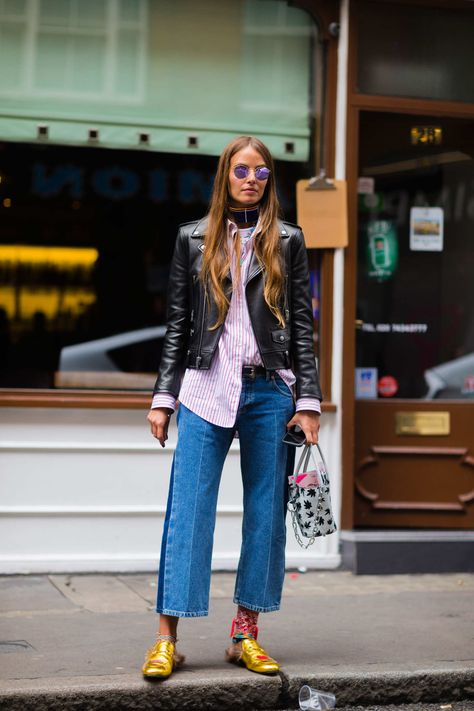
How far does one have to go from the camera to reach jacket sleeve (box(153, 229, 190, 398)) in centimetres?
449

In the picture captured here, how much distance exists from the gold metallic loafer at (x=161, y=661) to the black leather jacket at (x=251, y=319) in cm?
97

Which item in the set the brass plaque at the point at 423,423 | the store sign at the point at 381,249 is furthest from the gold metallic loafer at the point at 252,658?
the store sign at the point at 381,249

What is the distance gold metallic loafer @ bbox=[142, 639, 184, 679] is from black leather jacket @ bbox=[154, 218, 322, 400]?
0.97 meters

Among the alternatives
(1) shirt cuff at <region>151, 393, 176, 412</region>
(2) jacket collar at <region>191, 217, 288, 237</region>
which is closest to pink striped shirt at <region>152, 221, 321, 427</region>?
(1) shirt cuff at <region>151, 393, 176, 412</region>

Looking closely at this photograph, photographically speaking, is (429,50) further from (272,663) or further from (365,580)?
(272,663)

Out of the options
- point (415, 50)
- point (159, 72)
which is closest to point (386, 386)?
point (415, 50)

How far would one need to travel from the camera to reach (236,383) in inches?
174

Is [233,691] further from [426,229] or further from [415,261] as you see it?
[426,229]

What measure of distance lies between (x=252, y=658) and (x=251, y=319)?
1319 millimetres

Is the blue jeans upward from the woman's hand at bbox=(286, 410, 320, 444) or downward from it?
downward

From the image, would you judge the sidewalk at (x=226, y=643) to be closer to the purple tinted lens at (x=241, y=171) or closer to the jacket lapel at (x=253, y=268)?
the jacket lapel at (x=253, y=268)

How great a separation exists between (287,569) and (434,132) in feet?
9.20

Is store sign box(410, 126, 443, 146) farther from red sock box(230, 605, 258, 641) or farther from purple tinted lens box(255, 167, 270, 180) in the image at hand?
red sock box(230, 605, 258, 641)

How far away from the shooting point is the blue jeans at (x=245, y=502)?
4.38m
